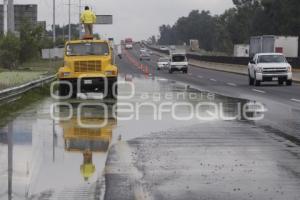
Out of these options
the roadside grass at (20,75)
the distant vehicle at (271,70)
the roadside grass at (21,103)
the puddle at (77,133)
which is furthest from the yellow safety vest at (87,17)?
the distant vehicle at (271,70)

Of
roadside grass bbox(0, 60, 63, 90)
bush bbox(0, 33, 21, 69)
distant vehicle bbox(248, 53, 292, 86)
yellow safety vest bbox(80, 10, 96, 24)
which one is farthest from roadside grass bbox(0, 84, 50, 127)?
bush bbox(0, 33, 21, 69)

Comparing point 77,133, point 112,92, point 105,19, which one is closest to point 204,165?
point 77,133

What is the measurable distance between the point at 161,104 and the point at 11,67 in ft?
157

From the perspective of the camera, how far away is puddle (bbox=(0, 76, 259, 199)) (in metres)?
9.77

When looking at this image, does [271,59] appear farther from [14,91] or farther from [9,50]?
[9,50]

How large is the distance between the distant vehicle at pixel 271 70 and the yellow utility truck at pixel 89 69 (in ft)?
43.4

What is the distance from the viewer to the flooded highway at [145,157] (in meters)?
9.24

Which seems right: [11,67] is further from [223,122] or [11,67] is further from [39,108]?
[223,122]

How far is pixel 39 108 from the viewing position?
23.6 metres

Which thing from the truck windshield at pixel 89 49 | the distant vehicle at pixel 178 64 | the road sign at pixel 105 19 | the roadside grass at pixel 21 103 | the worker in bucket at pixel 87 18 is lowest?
the distant vehicle at pixel 178 64

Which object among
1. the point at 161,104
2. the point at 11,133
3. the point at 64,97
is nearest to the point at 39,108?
the point at 161,104

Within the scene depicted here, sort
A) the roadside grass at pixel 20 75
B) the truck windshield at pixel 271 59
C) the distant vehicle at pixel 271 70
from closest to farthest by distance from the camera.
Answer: the roadside grass at pixel 20 75 → the distant vehicle at pixel 271 70 → the truck windshield at pixel 271 59

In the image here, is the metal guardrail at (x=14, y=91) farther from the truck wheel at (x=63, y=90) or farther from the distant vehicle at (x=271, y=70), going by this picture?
the distant vehicle at (x=271, y=70)

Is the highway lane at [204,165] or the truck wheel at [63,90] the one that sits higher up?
the highway lane at [204,165]
